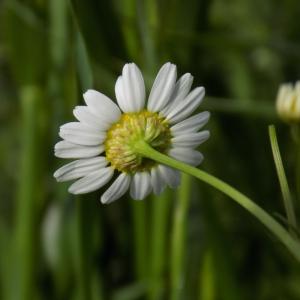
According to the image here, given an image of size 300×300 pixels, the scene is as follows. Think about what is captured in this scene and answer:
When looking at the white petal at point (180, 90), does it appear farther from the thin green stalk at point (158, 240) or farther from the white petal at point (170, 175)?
the thin green stalk at point (158, 240)

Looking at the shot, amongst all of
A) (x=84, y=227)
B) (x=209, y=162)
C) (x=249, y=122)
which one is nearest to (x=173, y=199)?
(x=209, y=162)

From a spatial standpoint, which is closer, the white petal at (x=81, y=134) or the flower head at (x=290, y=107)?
the white petal at (x=81, y=134)

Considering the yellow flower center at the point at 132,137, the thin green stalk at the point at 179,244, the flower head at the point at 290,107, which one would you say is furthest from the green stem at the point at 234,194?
the thin green stalk at the point at 179,244

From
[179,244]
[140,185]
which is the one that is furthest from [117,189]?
[179,244]

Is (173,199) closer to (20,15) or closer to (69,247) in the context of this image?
(69,247)

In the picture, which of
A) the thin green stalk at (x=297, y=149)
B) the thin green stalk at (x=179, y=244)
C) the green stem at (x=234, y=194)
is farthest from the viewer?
the thin green stalk at (x=179, y=244)
